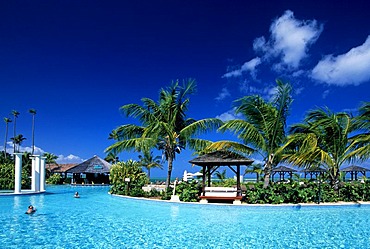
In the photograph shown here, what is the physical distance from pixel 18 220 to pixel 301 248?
849 centimetres

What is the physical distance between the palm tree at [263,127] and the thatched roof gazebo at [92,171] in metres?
22.9

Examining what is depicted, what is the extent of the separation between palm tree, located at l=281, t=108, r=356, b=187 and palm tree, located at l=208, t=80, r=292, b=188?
24.3 inches

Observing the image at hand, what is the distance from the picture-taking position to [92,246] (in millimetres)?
7109

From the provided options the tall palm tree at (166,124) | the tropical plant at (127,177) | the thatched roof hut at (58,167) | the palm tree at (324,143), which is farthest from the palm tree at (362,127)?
the thatched roof hut at (58,167)

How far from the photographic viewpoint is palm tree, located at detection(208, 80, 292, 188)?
43.7 ft

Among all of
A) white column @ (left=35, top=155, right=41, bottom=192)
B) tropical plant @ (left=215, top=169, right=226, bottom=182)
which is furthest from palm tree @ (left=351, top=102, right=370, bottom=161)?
white column @ (left=35, top=155, right=41, bottom=192)

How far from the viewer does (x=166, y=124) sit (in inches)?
603

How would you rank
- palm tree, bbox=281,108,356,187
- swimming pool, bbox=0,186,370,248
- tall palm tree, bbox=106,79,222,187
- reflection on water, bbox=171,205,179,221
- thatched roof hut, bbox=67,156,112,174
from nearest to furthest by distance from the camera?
swimming pool, bbox=0,186,370,248
reflection on water, bbox=171,205,179,221
palm tree, bbox=281,108,356,187
tall palm tree, bbox=106,79,222,187
thatched roof hut, bbox=67,156,112,174

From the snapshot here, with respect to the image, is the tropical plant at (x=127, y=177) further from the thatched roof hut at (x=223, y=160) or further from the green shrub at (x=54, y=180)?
the green shrub at (x=54, y=180)

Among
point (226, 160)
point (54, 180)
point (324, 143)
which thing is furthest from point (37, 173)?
point (324, 143)

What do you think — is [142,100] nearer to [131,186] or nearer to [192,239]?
[131,186]

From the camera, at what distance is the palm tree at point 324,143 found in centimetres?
1275

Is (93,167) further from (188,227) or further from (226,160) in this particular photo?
(188,227)

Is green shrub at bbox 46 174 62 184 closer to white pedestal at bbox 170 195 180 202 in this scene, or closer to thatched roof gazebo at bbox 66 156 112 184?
thatched roof gazebo at bbox 66 156 112 184
